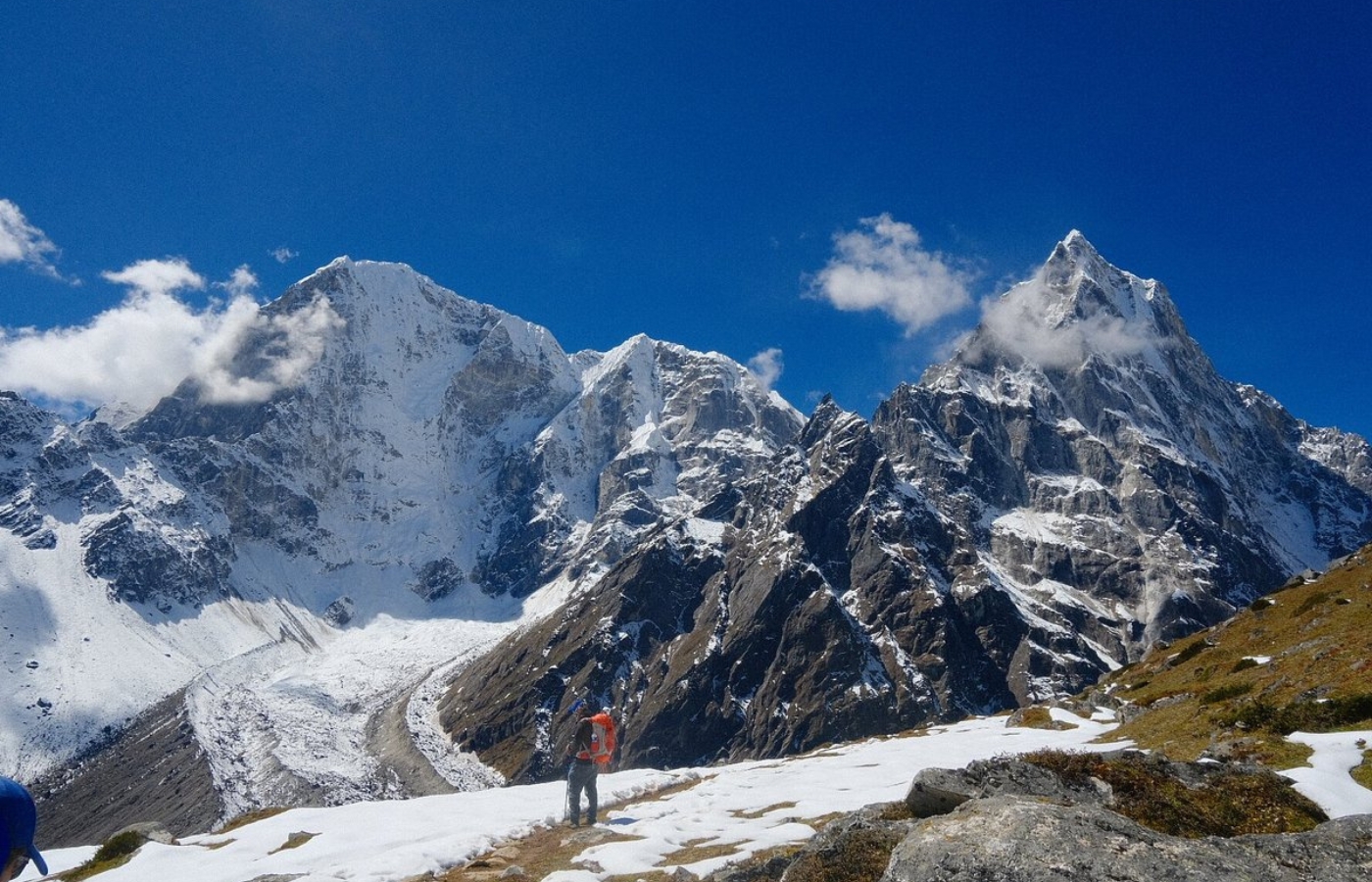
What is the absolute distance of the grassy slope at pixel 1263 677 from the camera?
23.5 m

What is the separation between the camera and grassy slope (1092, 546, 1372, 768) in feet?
76.9

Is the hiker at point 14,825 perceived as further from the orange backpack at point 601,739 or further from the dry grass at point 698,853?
the orange backpack at point 601,739

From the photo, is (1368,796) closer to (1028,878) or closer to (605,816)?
(1028,878)

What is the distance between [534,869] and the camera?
68.0 feet

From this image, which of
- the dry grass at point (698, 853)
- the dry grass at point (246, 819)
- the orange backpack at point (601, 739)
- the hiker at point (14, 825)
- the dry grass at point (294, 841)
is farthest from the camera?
the dry grass at point (246, 819)

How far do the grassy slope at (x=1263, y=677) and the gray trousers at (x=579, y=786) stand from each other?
62.3 feet

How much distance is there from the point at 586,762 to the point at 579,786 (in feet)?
2.62

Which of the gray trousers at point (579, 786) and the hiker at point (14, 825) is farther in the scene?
the gray trousers at point (579, 786)

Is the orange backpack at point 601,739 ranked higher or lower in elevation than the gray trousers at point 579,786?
higher

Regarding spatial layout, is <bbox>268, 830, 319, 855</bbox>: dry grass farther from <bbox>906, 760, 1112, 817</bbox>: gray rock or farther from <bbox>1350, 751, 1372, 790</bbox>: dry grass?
<bbox>1350, 751, 1372, 790</bbox>: dry grass

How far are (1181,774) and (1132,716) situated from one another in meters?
28.6

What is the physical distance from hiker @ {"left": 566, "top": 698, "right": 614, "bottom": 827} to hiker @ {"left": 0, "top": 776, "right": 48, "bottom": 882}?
68.2 feet

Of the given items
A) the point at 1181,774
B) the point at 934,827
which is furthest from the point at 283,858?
the point at 1181,774

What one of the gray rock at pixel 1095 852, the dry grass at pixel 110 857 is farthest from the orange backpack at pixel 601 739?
the gray rock at pixel 1095 852
